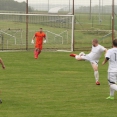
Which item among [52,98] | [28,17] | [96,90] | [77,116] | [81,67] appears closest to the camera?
[77,116]

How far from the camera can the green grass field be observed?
1382 centimetres

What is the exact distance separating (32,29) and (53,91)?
22.7 metres

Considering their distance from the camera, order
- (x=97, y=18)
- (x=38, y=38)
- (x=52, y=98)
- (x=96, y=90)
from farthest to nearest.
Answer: (x=97, y=18), (x=38, y=38), (x=96, y=90), (x=52, y=98)

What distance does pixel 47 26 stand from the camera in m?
40.9

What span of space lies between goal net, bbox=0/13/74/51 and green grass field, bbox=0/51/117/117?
10841 millimetres

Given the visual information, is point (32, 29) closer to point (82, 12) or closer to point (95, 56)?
point (82, 12)

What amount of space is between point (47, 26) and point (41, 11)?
50.5 inches

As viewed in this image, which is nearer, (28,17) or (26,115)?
(26,115)

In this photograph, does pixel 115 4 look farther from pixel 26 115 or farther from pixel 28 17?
pixel 26 115

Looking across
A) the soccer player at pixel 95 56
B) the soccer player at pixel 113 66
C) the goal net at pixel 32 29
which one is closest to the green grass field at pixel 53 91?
the soccer player at pixel 95 56

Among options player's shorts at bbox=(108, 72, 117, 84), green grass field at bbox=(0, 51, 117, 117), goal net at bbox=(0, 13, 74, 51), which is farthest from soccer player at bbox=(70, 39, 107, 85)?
goal net at bbox=(0, 13, 74, 51)

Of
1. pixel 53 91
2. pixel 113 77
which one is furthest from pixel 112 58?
pixel 53 91

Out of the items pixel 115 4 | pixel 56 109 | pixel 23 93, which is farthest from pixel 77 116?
pixel 115 4

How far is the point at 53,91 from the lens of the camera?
17.6 meters
